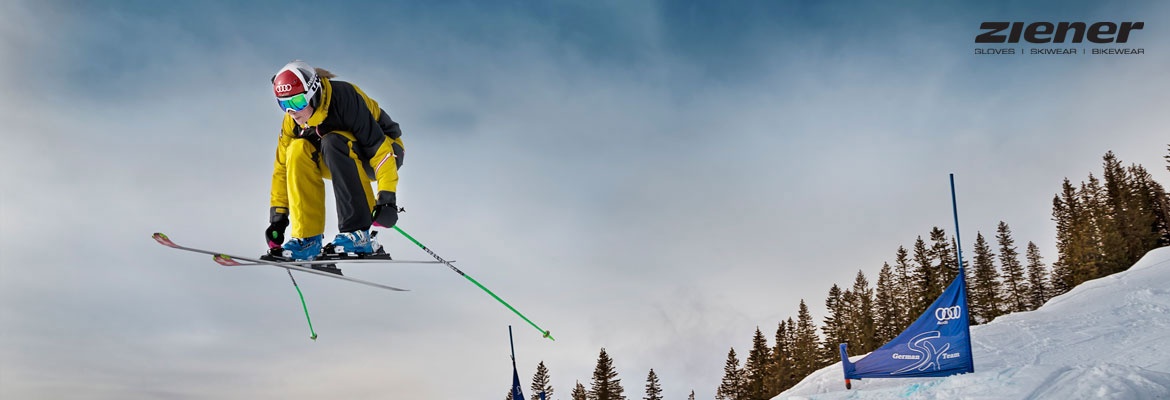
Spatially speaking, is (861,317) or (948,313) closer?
(948,313)

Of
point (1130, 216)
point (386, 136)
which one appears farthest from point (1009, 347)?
point (1130, 216)

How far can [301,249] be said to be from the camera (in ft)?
20.2

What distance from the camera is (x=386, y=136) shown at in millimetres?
6141

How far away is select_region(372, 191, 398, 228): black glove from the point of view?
19.3 feet

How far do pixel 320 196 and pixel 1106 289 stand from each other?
35812mm

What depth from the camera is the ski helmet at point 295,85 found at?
530 centimetres

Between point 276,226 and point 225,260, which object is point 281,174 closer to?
point 276,226

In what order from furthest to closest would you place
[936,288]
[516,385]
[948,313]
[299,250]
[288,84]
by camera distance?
[936,288] → [516,385] → [948,313] → [299,250] → [288,84]

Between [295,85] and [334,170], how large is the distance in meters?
0.84

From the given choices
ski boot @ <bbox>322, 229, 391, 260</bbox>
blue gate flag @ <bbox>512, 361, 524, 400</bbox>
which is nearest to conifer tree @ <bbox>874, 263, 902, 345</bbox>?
blue gate flag @ <bbox>512, 361, 524, 400</bbox>

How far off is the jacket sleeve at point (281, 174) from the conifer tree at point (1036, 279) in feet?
240

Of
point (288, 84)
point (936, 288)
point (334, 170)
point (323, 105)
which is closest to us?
point (288, 84)

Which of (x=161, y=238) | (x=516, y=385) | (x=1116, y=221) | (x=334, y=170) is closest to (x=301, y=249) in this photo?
(x=334, y=170)

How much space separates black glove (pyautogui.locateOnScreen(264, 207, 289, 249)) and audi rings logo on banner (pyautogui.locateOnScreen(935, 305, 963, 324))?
13.2 metres
